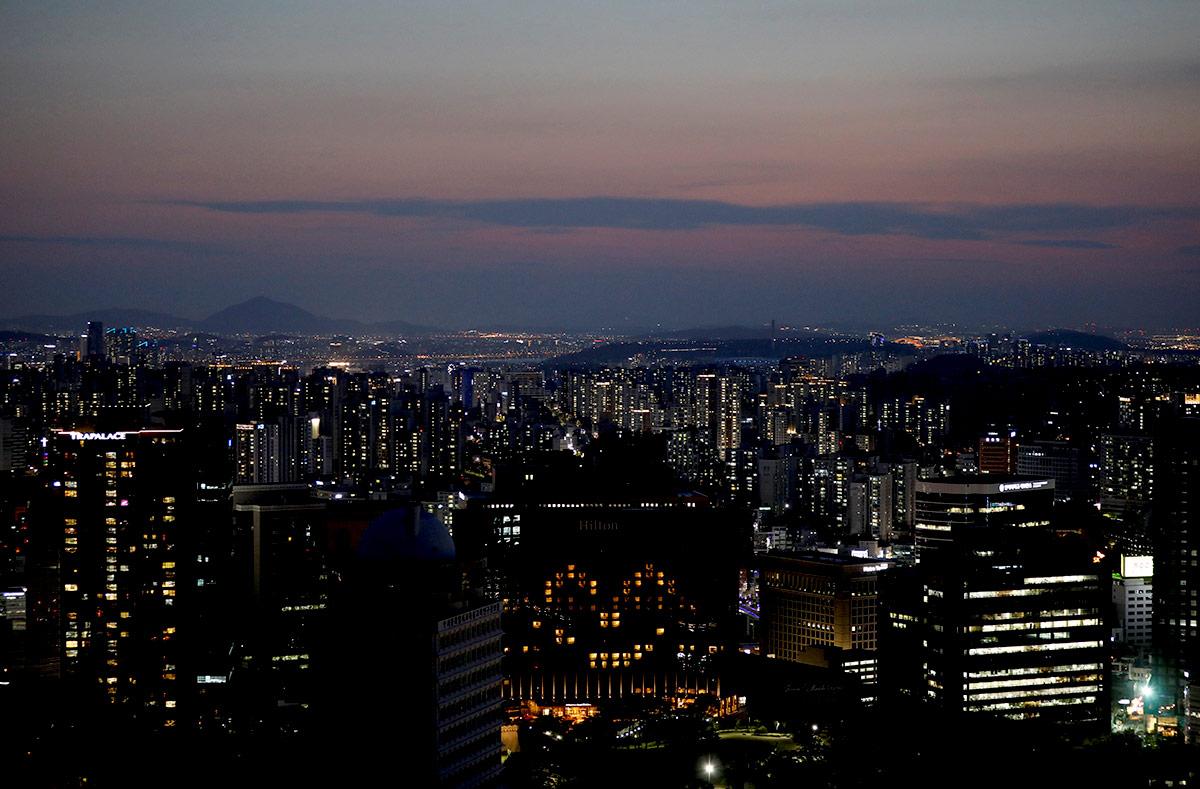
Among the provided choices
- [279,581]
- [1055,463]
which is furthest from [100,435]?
[1055,463]

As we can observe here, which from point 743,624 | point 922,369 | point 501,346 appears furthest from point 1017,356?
point 743,624

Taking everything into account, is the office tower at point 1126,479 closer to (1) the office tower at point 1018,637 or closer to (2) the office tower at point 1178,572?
(2) the office tower at point 1178,572

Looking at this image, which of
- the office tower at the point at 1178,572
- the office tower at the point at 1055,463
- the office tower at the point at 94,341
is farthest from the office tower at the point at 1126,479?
the office tower at the point at 94,341

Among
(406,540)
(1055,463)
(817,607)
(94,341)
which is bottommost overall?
(817,607)

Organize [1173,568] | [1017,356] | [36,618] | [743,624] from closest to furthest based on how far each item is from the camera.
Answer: [36,618]
[1173,568]
[743,624]
[1017,356]

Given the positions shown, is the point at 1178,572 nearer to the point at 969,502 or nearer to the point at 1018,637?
the point at 1018,637

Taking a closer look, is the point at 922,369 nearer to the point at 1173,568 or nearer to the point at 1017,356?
the point at 1017,356

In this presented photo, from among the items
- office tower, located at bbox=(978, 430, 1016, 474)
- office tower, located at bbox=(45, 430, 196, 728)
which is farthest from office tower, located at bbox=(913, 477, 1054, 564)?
office tower, located at bbox=(45, 430, 196, 728)
